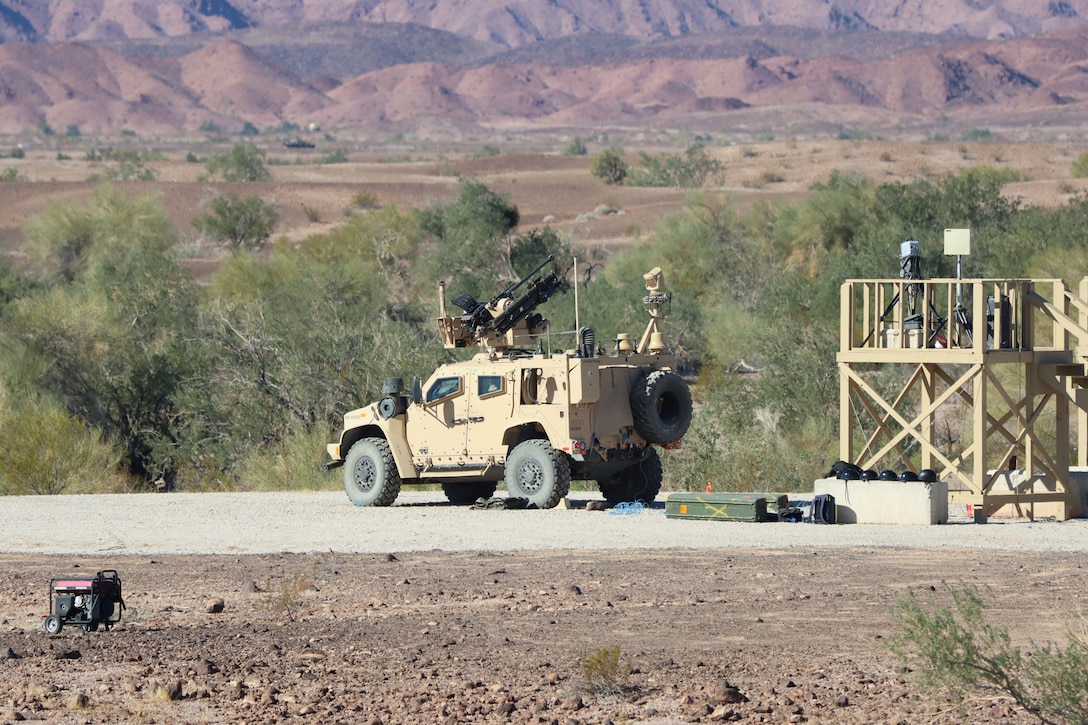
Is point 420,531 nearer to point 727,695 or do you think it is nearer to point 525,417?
point 525,417

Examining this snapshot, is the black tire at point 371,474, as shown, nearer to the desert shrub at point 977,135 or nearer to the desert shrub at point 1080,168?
the desert shrub at point 1080,168

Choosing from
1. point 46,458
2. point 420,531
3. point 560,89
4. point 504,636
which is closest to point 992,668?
point 504,636

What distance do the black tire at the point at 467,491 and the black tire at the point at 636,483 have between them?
61.1 inches

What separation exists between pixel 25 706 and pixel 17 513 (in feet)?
32.9

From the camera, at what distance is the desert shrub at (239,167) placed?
83.9 m

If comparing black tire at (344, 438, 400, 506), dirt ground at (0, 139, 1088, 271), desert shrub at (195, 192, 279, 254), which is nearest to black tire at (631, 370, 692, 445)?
black tire at (344, 438, 400, 506)

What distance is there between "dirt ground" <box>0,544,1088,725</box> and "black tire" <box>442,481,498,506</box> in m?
4.97

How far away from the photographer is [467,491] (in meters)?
21.0

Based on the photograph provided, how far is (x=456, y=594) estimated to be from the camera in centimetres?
1360

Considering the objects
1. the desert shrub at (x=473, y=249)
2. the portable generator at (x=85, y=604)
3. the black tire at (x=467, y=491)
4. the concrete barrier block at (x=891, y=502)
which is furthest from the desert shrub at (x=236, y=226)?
the portable generator at (x=85, y=604)

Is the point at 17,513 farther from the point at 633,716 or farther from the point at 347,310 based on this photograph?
the point at 347,310

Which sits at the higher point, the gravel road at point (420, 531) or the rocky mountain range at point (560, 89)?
the rocky mountain range at point (560, 89)

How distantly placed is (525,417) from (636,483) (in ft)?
6.56

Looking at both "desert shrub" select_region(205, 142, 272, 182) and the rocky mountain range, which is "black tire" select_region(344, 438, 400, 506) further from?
the rocky mountain range
